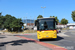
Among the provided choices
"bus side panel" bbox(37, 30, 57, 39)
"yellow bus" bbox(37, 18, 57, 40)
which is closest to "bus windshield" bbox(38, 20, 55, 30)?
"yellow bus" bbox(37, 18, 57, 40)

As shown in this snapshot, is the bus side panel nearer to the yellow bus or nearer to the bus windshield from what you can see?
the yellow bus

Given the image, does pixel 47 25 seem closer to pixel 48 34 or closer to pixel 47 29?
pixel 47 29

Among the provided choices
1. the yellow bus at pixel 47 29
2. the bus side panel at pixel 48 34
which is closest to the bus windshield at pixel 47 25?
the yellow bus at pixel 47 29

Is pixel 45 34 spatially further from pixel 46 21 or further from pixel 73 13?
pixel 73 13

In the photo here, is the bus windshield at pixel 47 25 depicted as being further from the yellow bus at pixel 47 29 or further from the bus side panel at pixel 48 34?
the bus side panel at pixel 48 34

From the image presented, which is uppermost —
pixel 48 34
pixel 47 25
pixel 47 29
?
pixel 47 25

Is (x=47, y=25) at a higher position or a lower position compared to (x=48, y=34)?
higher

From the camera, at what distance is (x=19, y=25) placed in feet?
180

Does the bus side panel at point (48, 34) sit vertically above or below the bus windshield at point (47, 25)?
below

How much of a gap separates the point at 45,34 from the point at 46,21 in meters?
1.69

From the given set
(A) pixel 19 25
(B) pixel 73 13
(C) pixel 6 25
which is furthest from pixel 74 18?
(C) pixel 6 25

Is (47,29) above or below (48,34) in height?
above

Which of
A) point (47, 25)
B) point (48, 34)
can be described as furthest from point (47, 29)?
point (48, 34)

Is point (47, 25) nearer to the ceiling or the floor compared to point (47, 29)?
nearer to the ceiling
